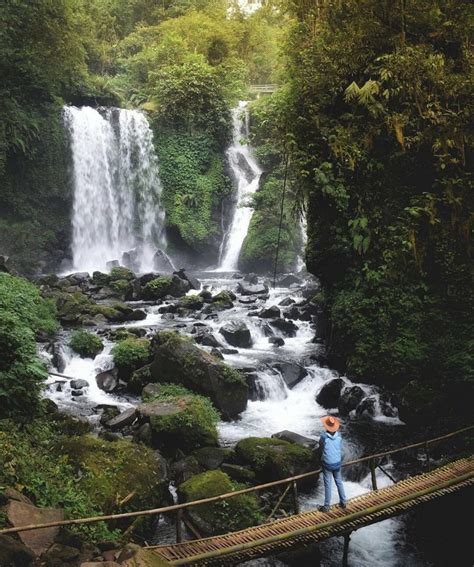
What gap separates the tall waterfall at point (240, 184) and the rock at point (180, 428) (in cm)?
2055

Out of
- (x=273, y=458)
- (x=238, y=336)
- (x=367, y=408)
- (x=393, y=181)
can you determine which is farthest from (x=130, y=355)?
(x=393, y=181)

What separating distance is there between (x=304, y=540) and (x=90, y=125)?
1070 inches

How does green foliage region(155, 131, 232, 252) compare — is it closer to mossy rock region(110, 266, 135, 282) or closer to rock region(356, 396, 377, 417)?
mossy rock region(110, 266, 135, 282)

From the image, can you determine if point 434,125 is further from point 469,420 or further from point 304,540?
point 304,540

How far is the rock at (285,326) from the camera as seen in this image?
18.3 metres

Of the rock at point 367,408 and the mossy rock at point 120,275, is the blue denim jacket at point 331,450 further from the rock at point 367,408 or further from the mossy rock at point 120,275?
the mossy rock at point 120,275

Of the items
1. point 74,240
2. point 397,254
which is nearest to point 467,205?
point 397,254

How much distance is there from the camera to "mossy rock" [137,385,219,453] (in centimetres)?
1038

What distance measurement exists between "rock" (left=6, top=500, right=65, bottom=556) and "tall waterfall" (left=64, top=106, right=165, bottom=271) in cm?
2294

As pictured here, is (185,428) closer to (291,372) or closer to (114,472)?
(114,472)

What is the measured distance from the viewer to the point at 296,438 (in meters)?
10.9

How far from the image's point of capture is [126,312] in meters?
19.7

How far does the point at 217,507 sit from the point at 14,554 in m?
3.90

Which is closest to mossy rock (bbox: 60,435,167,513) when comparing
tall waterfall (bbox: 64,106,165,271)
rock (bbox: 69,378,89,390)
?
rock (bbox: 69,378,89,390)
